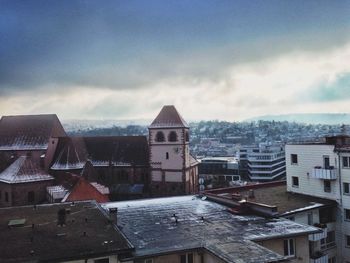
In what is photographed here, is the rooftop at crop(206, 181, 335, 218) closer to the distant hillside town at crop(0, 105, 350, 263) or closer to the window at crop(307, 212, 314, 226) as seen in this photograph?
the distant hillside town at crop(0, 105, 350, 263)

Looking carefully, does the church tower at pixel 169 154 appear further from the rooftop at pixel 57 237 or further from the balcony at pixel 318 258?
the rooftop at pixel 57 237

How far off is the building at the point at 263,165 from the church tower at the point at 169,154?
71.7 meters

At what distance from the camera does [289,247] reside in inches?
885

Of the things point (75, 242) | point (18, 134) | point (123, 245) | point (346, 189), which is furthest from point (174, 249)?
point (18, 134)

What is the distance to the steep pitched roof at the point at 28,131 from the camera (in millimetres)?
62094

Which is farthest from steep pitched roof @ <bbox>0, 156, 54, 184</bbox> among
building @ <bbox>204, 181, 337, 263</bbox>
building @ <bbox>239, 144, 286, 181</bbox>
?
building @ <bbox>239, 144, 286, 181</bbox>

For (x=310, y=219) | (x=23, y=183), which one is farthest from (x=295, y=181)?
(x=23, y=183)

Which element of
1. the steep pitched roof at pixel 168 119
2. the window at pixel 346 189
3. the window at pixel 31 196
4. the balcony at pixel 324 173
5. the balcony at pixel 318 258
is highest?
the steep pitched roof at pixel 168 119

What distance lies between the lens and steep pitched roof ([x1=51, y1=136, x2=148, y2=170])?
62.1m

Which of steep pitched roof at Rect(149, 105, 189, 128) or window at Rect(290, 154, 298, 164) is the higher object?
steep pitched roof at Rect(149, 105, 189, 128)

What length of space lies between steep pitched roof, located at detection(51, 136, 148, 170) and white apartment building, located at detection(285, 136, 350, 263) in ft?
111

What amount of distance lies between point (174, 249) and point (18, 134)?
51.5m

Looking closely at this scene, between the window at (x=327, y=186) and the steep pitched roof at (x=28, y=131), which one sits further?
the steep pitched roof at (x=28, y=131)

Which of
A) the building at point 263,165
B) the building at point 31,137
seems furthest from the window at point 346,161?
the building at point 263,165
